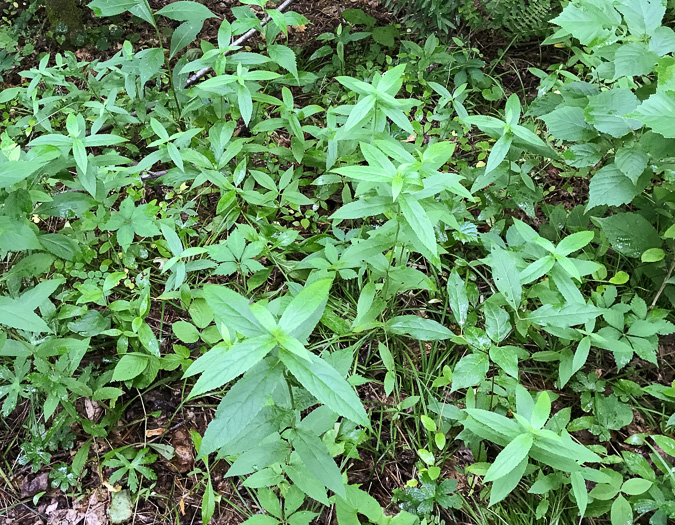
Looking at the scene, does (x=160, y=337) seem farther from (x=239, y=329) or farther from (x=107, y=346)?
(x=239, y=329)

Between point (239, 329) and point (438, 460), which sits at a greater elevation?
point (239, 329)

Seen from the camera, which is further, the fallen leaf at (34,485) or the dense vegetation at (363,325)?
the fallen leaf at (34,485)

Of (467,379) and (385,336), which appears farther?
(385,336)

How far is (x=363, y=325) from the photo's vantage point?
2.03 meters

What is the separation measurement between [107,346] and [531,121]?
9.83 ft

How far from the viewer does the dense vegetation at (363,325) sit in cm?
154

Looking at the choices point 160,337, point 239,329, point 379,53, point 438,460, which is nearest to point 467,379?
point 438,460

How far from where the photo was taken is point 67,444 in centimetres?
200

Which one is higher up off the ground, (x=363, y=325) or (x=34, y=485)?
(x=363, y=325)

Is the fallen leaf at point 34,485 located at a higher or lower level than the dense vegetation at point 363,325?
lower

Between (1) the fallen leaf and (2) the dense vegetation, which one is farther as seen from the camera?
(1) the fallen leaf

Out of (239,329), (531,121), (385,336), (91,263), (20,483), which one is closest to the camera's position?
(239,329)

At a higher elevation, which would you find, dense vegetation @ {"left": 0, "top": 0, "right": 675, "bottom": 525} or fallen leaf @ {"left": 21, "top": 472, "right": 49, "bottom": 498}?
dense vegetation @ {"left": 0, "top": 0, "right": 675, "bottom": 525}

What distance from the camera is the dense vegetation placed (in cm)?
154
